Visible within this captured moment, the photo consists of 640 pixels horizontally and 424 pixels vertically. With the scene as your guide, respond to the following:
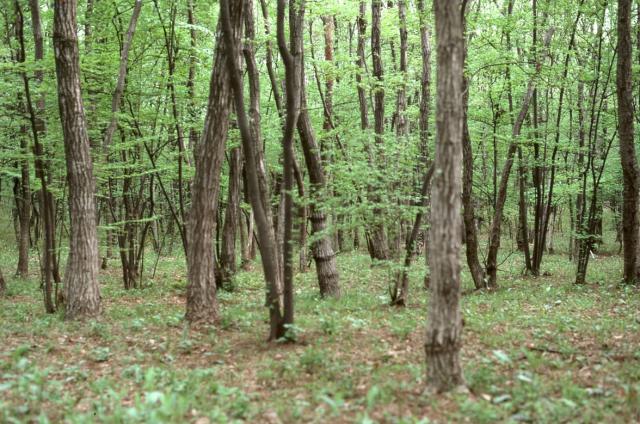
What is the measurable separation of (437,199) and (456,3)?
1.94 meters

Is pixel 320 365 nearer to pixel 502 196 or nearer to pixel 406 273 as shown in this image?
pixel 406 273

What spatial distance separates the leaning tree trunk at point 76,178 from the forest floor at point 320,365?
0.58 metres

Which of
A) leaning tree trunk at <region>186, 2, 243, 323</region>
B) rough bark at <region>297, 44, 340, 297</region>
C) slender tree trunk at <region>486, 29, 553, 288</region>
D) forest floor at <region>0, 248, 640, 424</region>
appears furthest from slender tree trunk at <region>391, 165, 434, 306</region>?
slender tree trunk at <region>486, 29, 553, 288</region>

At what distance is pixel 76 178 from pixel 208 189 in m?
2.72

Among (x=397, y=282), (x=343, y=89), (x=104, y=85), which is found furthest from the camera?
(x=343, y=89)

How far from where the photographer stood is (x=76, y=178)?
9.37 meters

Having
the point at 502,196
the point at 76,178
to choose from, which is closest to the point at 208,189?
the point at 76,178

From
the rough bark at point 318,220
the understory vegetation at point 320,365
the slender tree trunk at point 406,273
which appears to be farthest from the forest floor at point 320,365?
the rough bark at point 318,220

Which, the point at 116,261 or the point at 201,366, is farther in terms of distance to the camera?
the point at 116,261

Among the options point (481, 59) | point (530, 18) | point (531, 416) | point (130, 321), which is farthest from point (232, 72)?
point (530, 18)

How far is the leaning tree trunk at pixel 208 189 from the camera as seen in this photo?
845 cm

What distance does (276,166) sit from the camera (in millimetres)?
21234

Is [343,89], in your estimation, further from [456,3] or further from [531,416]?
[531,416]

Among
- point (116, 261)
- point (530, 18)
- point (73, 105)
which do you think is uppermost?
point (530, 18)
